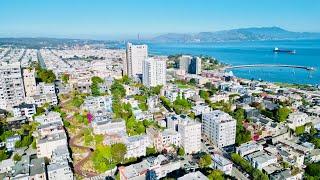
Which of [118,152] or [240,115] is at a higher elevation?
[240,115]

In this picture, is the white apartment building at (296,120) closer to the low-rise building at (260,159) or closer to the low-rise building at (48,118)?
the low-rise building at (260,159)

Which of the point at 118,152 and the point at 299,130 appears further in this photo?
the point at 299,130

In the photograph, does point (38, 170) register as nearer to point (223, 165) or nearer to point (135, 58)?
point (223, 165)

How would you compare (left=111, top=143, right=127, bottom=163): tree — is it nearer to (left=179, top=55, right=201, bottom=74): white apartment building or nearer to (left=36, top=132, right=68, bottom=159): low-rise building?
(left=36, top=132, right=68, bottom=159): low-rise building

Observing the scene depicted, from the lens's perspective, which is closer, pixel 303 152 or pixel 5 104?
pixel 303 152

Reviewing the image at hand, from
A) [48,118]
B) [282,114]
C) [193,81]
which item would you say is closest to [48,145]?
[48,118]

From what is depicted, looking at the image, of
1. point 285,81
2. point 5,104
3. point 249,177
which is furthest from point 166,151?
point 285,81

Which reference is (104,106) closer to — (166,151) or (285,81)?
(166,151)
